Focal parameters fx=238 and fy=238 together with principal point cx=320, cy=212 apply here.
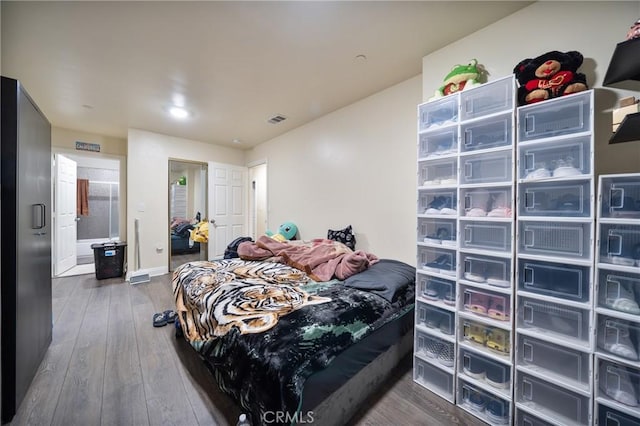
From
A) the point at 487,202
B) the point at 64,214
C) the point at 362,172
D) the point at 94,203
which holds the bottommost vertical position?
the point at 64,214

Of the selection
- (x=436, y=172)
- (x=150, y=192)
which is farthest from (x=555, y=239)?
(x=150, y=192)

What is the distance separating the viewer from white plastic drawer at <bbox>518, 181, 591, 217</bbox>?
1208 mm

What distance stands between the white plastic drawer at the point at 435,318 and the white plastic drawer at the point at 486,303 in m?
0.14

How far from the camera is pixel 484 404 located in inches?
56.9

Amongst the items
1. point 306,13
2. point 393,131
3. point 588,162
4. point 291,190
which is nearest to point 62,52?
point 306,13

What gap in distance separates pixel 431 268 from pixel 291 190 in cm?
293

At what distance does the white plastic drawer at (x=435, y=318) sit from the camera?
1623 mm

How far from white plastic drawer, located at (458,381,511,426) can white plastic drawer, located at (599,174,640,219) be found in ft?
3.79

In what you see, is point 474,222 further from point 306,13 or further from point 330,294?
point 306,13

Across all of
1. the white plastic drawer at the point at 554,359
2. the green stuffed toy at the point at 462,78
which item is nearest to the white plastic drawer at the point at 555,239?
the white plastic drawer at the point at 554,359

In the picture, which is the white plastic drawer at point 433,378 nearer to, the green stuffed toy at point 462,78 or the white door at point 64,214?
the green stuffed toy at point 462,78

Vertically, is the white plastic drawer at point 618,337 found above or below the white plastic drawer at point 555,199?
below

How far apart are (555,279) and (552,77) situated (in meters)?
1.15

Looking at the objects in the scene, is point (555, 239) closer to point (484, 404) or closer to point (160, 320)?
point (484, 404)
